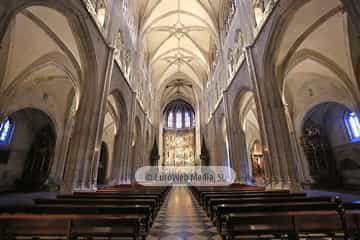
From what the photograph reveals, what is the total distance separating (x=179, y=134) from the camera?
3366cm

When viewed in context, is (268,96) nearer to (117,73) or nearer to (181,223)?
(181,223)

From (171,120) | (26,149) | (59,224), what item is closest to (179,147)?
(171,120)

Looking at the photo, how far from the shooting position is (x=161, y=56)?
24.1 metres

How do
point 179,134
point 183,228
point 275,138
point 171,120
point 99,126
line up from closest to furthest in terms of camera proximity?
point 183,228, point 275,138, point 99,126, point 179,134, point 171,120

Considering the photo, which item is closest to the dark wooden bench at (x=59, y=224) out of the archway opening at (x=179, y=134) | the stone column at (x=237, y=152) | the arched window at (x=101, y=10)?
the arched window at (x=101, y=10)

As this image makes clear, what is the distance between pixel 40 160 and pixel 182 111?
82.3 feet

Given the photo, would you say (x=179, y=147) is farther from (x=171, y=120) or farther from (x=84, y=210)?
(x=84, y=210)

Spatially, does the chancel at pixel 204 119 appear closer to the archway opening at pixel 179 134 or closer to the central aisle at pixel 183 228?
the central aisle at pixel 183 228

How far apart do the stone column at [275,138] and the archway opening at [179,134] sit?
21970 mm

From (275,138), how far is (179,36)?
18549 mm

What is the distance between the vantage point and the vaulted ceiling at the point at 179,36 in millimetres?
17406

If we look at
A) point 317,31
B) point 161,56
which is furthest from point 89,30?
point 161,56

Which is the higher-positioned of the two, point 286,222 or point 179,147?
point 179,147

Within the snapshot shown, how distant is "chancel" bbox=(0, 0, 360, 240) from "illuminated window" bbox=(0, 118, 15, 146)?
8 cm
